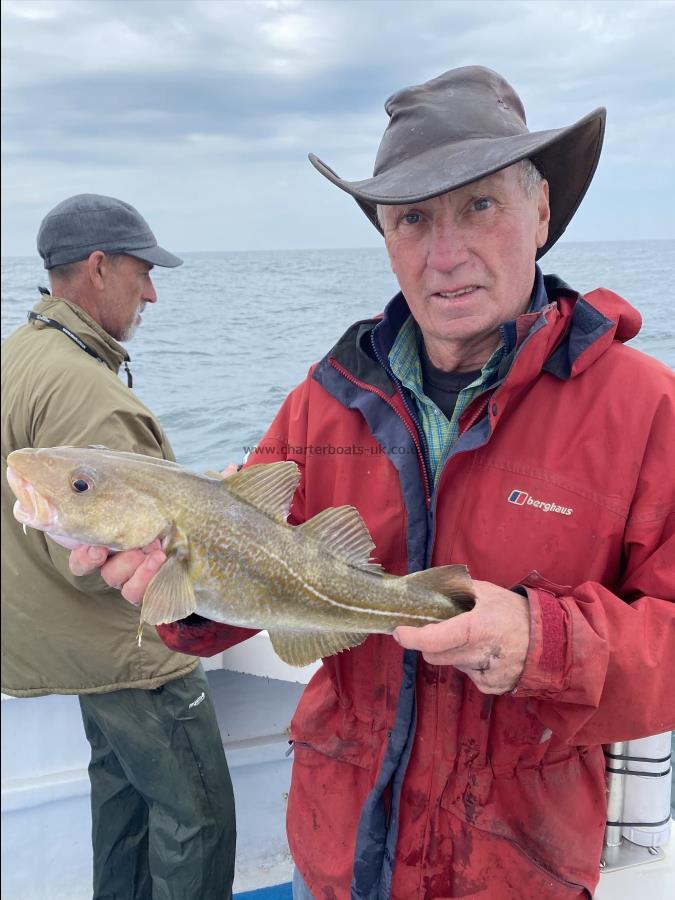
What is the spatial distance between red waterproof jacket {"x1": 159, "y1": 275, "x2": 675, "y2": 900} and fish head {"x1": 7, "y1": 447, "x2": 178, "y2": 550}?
1.48ft

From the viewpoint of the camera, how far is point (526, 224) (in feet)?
7.58

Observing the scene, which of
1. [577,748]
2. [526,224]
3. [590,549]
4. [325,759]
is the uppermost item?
[526,224]

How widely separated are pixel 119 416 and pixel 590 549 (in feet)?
8.05

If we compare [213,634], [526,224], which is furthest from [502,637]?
[526,224]

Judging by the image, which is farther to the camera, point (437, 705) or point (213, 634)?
point (213, 634)

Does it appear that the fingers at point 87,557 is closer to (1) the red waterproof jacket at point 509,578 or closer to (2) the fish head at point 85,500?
Answer: (2) the fish head at point 85,500

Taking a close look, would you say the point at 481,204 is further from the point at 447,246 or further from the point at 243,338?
the point at 243,338

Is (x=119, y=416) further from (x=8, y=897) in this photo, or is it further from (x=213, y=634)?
(x=8, y=897)

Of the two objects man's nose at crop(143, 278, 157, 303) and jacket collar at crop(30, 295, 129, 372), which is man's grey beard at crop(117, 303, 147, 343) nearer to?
man's nose at crop(143, 278, 157, 303)

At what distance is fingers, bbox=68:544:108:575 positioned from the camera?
2236mm

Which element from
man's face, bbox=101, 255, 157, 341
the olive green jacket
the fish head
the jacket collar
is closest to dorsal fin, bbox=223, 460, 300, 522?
the fish head

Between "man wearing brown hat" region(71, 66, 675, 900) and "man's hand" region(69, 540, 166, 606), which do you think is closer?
"man wearing brown hat" region(71, 66, 675, 900)

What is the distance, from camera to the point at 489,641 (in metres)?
1.83

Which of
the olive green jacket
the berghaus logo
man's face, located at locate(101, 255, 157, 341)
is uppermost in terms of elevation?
man's face, located at locate(101, 255, 157, 341)
